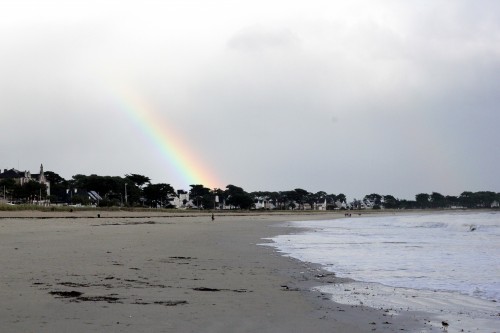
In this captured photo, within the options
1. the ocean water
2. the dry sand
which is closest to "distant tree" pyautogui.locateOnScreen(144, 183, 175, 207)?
the ocean water

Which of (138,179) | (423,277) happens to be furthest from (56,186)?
(423,277)

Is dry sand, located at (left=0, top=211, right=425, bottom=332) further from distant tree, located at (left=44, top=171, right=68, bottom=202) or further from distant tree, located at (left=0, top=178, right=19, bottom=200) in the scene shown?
distant tree, located at (left=44, top=171, right=68, bottom=202)

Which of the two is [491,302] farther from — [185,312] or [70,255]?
[70,255]

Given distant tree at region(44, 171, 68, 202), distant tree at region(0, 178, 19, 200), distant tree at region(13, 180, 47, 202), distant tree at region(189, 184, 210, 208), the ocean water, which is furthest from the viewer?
distant tree at region(189, 184, 210, 208)

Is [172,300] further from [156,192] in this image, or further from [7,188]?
[156,192]

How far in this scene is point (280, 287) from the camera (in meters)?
10.3

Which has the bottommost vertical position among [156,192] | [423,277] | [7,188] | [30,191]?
[423,277]

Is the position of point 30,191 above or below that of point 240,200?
above

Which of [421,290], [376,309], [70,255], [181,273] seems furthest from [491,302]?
[70,255]

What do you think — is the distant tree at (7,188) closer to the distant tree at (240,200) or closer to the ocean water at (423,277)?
the distant tree at (240,200)

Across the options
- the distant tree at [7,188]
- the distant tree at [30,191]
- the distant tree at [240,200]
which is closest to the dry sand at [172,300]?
the distant tree at [30,191]

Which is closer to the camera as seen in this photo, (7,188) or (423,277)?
(423,277)

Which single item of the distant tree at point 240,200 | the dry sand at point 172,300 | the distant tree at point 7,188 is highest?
the distant tree at point 7,188

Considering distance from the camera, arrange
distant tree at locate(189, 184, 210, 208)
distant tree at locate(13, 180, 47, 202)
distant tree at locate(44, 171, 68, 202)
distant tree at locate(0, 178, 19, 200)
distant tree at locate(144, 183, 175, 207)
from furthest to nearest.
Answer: distant tree at locate(189, 184, 210, 208) → distant tree at locate(144, 183, 175, 207) → distant tree at locate(44, 171, 68, 202) → distant tree at locate(0, 178, 19, 200) → distant tree at locate(13, 180, 47, 202)
